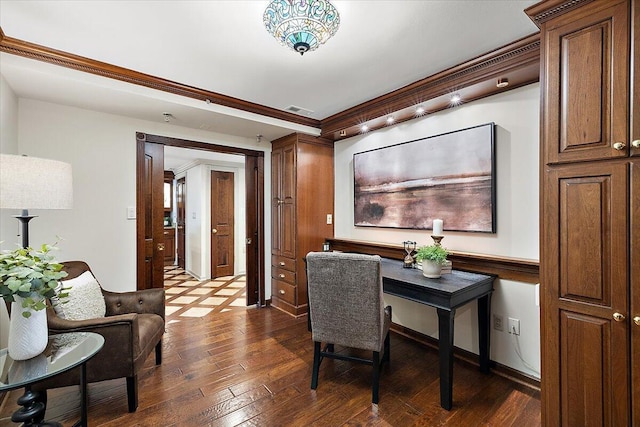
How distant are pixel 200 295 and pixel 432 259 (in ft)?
12.2

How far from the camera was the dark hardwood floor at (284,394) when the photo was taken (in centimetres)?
182

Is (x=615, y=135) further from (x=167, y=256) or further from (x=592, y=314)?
(x=167, y=256)

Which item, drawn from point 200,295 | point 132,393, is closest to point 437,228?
point 132,393

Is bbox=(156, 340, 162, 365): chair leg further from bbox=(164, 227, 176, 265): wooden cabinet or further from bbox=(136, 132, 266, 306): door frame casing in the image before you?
bbox=(164, 227, 176, 265): wooden cabinet

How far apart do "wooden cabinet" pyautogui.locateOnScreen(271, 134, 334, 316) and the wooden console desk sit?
1.37 m

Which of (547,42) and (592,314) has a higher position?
(547,42)

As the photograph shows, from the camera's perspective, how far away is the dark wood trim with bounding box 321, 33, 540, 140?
1999mm

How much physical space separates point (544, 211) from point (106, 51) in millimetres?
2998

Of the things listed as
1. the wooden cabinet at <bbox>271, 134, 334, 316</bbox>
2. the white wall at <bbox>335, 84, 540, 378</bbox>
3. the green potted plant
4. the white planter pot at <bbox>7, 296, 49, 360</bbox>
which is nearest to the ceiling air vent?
the wooden cabinet at <bbox>271, 134, 334, 316</bbox>

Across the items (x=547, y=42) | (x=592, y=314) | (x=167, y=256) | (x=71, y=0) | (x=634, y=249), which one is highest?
(x=71, y=0)

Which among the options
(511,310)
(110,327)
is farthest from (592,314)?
(110,327)

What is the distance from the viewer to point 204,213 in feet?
18.2

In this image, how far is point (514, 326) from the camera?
227 centimetres

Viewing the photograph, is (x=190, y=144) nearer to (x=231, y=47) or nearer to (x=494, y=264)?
(x=231, y=47)
